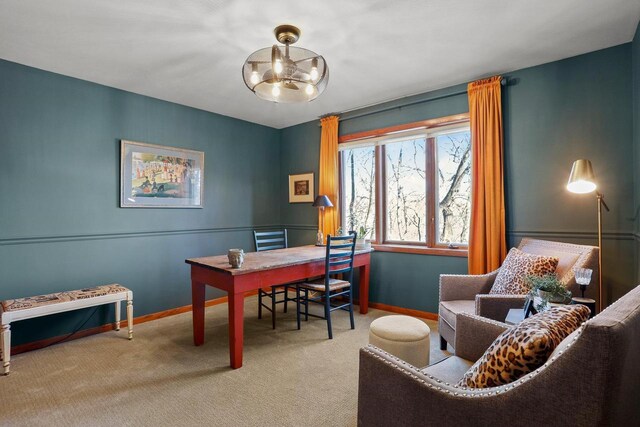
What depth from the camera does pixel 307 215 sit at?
4988 millimetres

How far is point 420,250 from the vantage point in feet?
12.5

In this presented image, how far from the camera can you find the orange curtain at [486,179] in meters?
3.18

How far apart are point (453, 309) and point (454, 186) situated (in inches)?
62.9

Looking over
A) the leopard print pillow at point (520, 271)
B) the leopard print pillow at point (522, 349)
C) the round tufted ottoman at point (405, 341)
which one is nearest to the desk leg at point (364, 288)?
the leopard print pillow at point (520, 271)

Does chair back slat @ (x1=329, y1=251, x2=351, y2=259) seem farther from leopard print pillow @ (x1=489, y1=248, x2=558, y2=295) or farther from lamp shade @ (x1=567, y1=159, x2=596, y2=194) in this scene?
lamp shade @ (x1=567, y1=159, x2=596, y2=194)

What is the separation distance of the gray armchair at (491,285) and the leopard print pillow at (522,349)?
3.41 ft

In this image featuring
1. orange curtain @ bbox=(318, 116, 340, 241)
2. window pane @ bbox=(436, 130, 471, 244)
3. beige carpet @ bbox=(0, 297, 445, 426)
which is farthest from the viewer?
orange curtain @ bbox=(318, 116, 340, 241)

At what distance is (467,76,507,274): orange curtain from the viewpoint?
318cm

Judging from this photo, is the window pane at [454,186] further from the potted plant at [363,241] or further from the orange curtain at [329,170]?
the orange curtain at [329,170]

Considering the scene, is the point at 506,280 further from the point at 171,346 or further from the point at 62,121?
the point at 62,121

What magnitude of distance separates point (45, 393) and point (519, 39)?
170 inches

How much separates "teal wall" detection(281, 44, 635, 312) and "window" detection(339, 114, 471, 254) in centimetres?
26

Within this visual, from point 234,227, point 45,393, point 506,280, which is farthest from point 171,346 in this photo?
point 506,280

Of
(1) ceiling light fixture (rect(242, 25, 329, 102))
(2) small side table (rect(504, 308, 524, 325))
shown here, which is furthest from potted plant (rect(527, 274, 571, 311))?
(1) ceiling light fixture (rect(242, 25, 329, 102))
